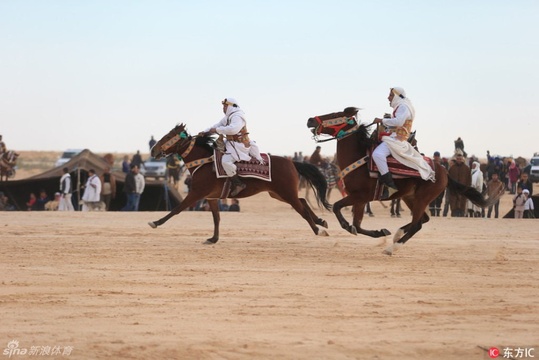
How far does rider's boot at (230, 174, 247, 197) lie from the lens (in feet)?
59.9

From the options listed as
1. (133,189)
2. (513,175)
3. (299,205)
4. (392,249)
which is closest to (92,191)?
(133,189)

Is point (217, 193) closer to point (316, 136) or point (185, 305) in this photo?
point (316, 136)

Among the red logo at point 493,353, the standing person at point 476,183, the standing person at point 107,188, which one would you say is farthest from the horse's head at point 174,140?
the standing person at point 107,188

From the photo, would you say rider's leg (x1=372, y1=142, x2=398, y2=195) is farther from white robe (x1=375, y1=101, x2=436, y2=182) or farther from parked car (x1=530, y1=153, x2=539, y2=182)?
parked car (x1=530, y1=153, x2=539, y2=182)

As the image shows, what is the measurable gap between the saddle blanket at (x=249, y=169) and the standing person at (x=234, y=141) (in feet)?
0.23

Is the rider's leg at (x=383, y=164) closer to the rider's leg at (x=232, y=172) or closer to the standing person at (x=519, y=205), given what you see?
the rider's leg at (x=232, y=172)

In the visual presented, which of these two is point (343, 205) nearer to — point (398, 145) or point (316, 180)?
point (398, 145)

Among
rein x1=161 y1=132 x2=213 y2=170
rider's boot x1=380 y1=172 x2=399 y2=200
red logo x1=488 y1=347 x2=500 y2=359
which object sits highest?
rein x1=161 y1=132 x2=213 y2=170

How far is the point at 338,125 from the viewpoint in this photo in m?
17.1

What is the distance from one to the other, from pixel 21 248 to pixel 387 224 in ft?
34.6

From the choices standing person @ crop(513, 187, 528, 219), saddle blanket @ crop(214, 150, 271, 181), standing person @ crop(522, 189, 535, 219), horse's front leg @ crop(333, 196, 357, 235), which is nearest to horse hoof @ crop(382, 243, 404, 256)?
horse's front leg @ crop(333, 196, 357, 235)

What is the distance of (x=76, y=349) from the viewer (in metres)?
9.16

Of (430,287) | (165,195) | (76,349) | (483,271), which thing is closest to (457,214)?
(165,195)

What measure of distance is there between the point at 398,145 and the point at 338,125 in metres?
1.06
